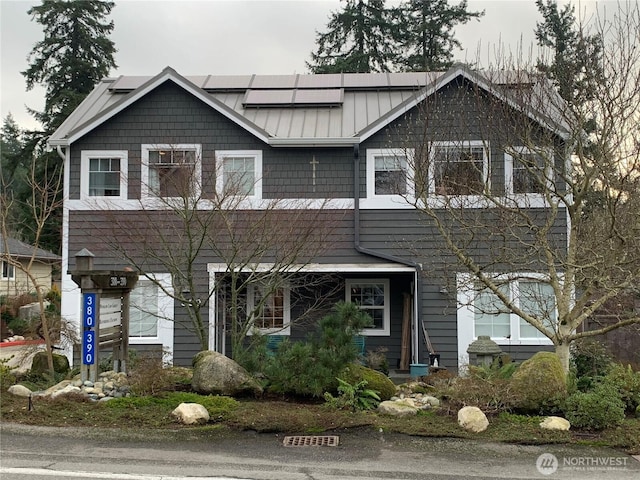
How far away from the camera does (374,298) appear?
48.4 ft

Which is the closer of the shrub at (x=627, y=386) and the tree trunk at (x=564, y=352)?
the shrub at (x=627, y=386)

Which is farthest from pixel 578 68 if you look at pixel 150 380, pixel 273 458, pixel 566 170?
pixel 150 380

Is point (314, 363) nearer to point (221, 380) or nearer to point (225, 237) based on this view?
point (221, 380)

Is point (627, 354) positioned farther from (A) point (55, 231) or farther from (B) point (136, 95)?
(A) point (55, 231)

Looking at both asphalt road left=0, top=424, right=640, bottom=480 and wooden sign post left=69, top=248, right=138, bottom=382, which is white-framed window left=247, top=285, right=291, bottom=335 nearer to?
wooden sign post left=69, top=248, right=138, bottom=382

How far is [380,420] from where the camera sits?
772 centimetres

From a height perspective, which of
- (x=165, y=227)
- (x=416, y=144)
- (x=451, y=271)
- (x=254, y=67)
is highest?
(x=254, y=67)

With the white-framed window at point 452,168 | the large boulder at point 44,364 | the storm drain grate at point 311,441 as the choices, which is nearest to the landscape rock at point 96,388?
the large boulder at point 44,364

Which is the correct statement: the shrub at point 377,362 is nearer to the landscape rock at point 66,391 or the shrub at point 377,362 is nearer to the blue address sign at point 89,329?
the blue address sign at point 89,329

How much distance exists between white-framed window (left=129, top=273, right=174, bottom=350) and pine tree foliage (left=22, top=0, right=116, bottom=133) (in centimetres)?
2056

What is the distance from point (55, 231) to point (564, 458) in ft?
100

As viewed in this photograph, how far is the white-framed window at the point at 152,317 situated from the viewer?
44.3 ft

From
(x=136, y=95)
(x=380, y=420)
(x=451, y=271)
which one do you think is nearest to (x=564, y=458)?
(x=380, y=420)

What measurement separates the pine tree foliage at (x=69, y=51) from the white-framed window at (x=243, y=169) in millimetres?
20360
